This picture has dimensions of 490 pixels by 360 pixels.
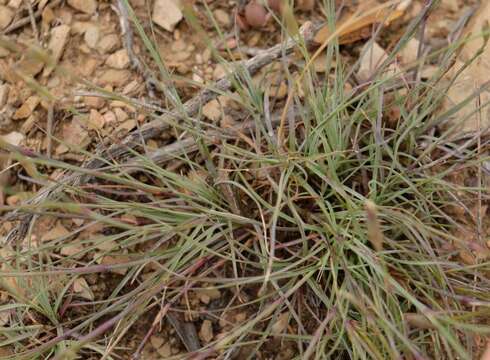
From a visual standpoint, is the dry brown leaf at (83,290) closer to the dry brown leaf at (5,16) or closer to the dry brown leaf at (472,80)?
the dry brown leaf at (5,16)

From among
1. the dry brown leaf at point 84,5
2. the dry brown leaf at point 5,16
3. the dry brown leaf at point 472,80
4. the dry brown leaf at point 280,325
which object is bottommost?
the dry brown leaf at point 280,325

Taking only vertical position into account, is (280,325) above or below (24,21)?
below

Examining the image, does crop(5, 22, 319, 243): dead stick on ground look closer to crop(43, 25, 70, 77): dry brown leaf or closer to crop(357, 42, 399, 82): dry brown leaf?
crop(357, 42, 399, 82): dry brown leaf

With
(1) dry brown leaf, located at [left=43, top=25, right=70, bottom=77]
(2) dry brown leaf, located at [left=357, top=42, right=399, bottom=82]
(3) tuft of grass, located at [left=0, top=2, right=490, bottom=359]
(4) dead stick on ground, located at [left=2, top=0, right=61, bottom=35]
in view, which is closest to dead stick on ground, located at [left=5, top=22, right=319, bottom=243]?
(3) tuft of grass, located at [left=0, top=2, right=490, bottom=359]

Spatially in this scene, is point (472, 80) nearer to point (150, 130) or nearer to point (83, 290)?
point (150, 130)

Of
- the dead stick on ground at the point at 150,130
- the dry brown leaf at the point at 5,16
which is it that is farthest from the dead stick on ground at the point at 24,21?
the dead stick on ground at the point at 150,130

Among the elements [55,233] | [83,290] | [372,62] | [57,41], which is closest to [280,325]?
[83,290]
